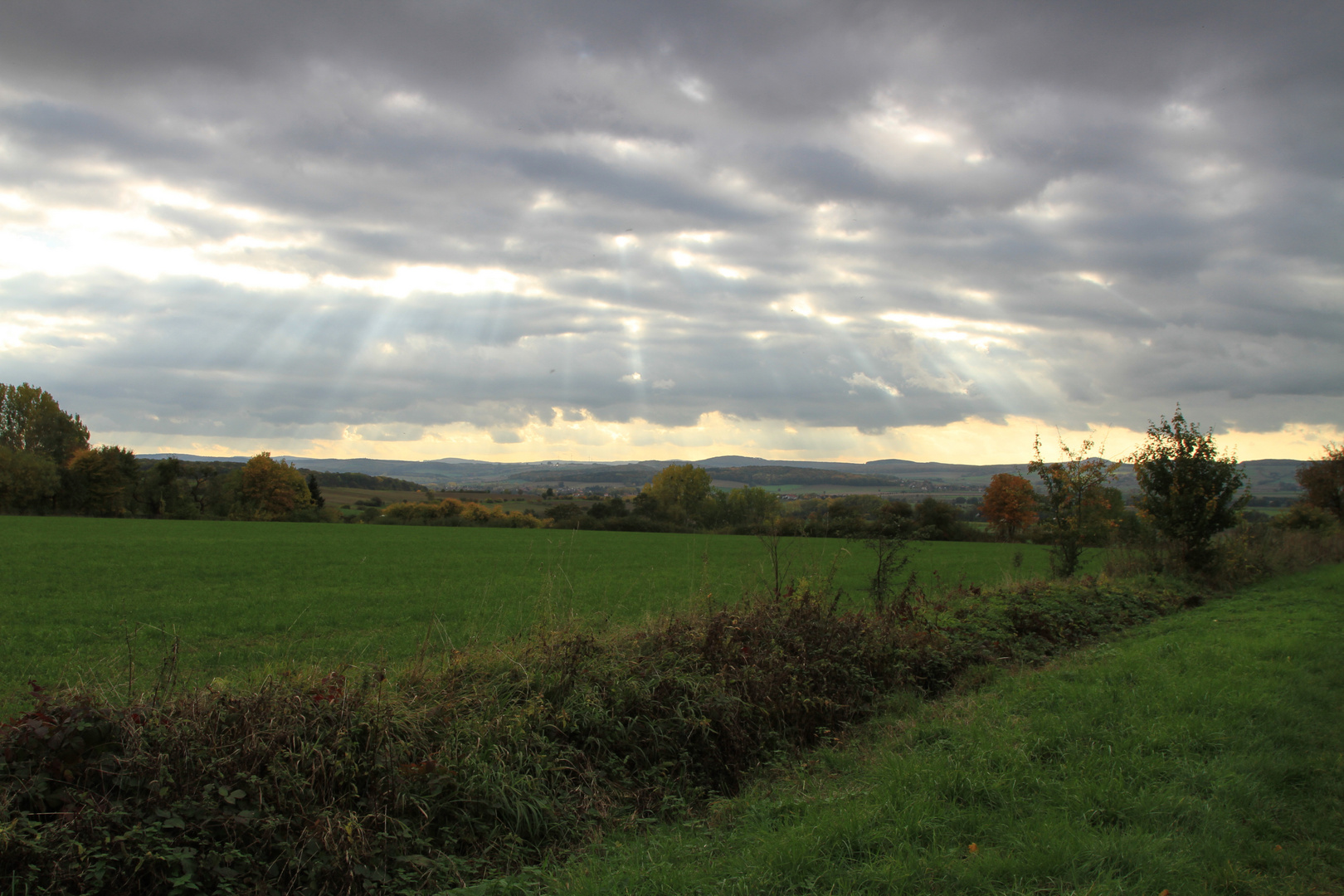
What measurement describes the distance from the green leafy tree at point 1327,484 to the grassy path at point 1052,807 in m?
47.5

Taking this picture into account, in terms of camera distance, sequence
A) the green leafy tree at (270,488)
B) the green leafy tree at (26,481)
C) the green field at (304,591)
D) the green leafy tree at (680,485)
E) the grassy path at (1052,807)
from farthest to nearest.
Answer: the green leafy tree at (680,485) < the green leafy tree at (270,488) < the green leafy tree at (26,481) < the green field at (304,591) < the grassy path at (1052,807)

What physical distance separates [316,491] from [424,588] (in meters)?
77.0

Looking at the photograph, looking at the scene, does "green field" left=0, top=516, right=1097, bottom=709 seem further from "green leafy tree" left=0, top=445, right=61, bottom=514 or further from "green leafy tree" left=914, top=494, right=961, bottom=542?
"green leafy tree" left=0, top=445, right=61, bottom=514

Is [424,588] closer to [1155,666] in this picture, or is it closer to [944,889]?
[1155,666]

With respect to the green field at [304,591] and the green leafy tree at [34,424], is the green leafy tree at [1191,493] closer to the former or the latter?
the green field at [304,591]

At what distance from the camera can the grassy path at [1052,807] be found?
13.8 feet

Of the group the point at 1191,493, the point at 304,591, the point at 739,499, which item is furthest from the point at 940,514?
the point at 304,591

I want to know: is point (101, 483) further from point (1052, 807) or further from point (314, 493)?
point (1052, 807)

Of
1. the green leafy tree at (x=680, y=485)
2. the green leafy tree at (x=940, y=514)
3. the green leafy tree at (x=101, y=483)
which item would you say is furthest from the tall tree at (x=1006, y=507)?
the green leafy tree at (x=101, y=483)

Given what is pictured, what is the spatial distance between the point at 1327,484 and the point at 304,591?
184 feet

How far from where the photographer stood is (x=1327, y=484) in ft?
144

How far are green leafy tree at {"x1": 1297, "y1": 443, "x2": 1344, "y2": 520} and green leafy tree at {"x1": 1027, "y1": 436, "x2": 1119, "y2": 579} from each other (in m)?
32.8

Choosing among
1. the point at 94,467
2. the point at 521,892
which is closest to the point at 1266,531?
the point at 521,892

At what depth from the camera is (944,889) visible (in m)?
4.03
